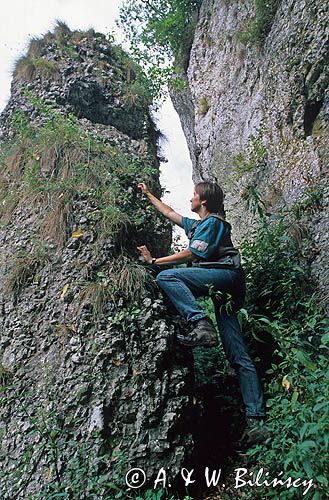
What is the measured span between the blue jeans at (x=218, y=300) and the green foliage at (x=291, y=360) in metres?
0.17

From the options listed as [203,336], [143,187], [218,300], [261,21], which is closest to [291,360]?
[203,336]

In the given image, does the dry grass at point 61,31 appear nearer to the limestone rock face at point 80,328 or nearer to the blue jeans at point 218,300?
the limestone rock face at point 80,328

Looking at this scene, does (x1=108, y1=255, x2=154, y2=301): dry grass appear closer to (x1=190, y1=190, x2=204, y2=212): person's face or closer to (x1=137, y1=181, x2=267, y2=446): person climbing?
(x1=137, y1=181, x2=267, y2=446): person climbing

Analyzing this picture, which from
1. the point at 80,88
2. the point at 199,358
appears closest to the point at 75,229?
the point at 199,358

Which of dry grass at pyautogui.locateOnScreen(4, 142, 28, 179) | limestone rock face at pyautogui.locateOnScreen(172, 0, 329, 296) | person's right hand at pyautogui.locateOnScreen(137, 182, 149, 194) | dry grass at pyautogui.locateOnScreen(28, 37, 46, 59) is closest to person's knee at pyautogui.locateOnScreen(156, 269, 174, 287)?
person's right hand at pyautogui.locateOnScreen(137, 182, 149, 194)

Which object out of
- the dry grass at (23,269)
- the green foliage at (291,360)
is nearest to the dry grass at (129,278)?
the dry grass at (23,269)

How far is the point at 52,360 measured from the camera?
159 inches

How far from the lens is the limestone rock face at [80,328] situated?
11.4 ft

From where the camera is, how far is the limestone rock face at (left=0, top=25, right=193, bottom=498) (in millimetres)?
3467

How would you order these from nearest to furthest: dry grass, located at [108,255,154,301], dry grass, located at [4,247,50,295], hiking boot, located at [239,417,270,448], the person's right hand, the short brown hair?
hiking boot, located at [239,417,270,448] < dry grass, located at [108,255,154,301] < the short brown hair < dry grass, located at [4,247,50,295] < the person's right hand

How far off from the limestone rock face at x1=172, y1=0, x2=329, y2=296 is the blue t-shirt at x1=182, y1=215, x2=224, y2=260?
1.48 meters

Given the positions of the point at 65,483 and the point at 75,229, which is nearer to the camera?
the point at 65,483

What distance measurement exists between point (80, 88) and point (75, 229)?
12.7 feet

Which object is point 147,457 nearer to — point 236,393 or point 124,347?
point 124,347
